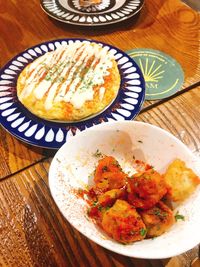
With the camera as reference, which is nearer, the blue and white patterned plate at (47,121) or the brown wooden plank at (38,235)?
the brown wooden plank at (38,235)

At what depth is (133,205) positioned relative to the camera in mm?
866

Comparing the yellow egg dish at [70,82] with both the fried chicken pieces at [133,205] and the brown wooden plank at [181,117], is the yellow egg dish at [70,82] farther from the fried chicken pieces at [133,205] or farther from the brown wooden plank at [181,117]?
the fried chicken pieces at [133,205]

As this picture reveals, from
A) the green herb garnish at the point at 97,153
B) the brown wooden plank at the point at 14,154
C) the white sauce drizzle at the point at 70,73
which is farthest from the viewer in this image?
the white sauce drizzle at the point at 70,73

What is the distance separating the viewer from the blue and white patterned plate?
1184 mm

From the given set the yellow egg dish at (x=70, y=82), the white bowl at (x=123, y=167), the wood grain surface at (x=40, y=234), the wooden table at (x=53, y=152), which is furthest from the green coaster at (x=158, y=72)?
the white bowl at (x=123, y=167)

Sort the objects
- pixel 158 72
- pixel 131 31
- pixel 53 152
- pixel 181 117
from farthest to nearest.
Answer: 1. pixel 131 31
2. pixel 158 72
3. pixel 181 117
4. pixel 53 152

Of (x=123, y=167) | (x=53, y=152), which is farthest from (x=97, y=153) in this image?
(x=53, y=152)

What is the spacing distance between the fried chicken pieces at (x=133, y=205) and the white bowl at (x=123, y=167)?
0.02 m

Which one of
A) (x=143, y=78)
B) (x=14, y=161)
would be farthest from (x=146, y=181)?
(x=143, y=78)

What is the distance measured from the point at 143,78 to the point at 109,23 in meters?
0.52

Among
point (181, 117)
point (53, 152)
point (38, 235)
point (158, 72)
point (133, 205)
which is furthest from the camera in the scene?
point (158, 72)

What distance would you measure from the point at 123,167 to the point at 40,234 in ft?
1.08

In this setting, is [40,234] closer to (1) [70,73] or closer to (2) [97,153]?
(2) [97,153]

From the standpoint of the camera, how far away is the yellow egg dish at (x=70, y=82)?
1233mm
